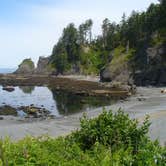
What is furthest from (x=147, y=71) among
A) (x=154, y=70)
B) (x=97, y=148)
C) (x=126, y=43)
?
(x=97, y=148)

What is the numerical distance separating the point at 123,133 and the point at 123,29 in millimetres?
165249

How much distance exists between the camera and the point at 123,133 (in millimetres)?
12430

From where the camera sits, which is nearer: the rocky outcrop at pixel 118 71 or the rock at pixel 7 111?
the rock at pixel 7 111

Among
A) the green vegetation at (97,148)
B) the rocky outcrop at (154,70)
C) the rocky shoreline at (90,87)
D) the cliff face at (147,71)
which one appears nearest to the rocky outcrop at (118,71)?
the cliff face at (147,71)

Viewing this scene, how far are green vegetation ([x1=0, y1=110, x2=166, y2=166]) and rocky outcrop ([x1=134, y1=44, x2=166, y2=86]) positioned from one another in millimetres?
91075

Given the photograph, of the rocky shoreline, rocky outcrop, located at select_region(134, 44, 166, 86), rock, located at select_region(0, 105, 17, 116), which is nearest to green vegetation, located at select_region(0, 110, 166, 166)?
rock, located at select_region(0, 105, 17, 116)

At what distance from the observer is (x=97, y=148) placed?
11.2m

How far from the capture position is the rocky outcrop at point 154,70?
104 m

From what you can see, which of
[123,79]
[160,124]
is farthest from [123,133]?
[123,79]

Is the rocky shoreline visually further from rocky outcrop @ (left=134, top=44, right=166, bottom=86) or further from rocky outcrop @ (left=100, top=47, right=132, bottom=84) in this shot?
rocky outcrop @ (left=134, top=44, right=166, bottom=86)

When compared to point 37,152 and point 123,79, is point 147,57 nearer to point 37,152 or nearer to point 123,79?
point 123,79

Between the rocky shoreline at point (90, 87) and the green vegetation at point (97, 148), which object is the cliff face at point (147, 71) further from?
the green vegetation at point (97, 148)

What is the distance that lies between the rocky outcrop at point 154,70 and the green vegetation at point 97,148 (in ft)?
299

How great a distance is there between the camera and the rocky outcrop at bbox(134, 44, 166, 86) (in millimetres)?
104062
